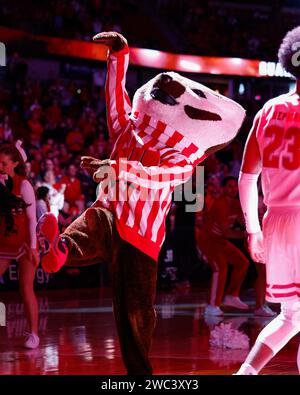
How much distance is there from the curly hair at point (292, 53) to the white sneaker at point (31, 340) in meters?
3.90

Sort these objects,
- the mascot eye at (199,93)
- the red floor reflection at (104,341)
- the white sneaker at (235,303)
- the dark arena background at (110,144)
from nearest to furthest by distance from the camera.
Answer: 1. the mascot eye at (199,93)
2. the red floor reflection at (104,341)
3. the dark arena background at (110,144)
4. the white sneaker at (235,303)

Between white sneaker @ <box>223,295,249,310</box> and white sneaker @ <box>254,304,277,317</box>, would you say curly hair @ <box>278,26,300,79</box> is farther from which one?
white sneaker @ <box>223,295,249,310</box>

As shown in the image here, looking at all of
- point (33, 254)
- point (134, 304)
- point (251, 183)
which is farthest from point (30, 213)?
point (251, 183)

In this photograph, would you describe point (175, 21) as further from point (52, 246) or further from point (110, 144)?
point (52, 246)

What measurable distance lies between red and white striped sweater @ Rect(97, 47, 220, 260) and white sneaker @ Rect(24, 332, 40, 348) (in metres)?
2.90

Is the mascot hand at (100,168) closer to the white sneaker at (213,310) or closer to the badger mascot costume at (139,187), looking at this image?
the badger mascot costume at (139,187)

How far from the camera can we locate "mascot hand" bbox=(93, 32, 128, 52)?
583cm

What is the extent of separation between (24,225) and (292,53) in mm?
3753

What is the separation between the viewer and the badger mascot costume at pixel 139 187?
5.34 m

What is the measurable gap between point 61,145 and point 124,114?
10.2m

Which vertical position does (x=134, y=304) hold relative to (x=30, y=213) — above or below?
below

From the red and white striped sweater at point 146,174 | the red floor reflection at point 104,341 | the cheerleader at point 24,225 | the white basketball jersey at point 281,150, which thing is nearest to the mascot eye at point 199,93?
the red and white striped sweater at point 146,174

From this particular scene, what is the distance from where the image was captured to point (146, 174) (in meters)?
5.31

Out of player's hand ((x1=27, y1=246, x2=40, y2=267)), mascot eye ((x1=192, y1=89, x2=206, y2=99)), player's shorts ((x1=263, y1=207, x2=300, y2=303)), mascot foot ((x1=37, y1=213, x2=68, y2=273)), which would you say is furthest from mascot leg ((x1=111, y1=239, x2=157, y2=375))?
player's hand ((x1=27, y1=246, x2=40, y2=267))
